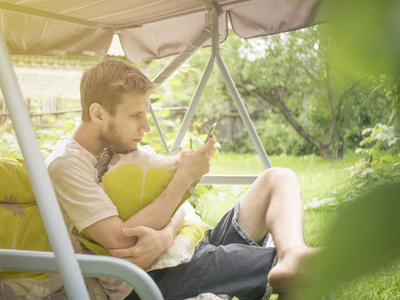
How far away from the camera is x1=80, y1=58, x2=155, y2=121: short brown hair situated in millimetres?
1793

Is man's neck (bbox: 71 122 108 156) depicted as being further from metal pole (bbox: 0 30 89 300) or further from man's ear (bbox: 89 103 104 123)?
metal pole (bbox: 0 30 89 300)

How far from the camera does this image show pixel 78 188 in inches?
62.4

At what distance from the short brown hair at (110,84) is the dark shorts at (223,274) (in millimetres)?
629

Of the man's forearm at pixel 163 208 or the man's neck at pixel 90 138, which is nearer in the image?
the man's forearm at pixel 163 208

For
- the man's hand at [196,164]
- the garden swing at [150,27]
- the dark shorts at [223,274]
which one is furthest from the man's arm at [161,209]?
the garden swing at [150,27]

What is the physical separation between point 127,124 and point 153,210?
Result: 35 cm

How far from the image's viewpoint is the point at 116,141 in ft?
5.96

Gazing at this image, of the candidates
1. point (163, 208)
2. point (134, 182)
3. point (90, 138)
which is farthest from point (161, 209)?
point (90, 138)

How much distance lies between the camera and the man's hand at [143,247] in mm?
1553

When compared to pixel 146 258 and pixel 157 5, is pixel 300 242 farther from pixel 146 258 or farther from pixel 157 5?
pixel 157 5

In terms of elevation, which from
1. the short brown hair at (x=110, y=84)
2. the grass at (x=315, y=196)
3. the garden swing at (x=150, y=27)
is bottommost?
the grass at (x=315, y=196)

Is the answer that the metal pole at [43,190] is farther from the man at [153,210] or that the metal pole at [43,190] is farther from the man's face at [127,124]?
the man's face at [127,124]

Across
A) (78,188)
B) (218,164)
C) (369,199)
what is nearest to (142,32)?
(78,188)

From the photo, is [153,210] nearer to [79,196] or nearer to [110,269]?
[79,196]
